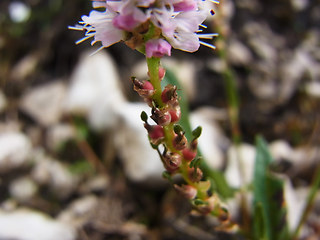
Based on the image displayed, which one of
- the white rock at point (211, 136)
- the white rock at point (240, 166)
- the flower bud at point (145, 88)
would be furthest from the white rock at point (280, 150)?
the flower bud at point (145, 88)

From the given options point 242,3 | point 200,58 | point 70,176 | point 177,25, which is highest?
point 242,3

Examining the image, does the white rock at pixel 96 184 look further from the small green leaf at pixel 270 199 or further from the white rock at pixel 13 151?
the small green leaf at pixel 270 199

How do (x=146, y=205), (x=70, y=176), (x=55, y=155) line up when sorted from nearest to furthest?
(x=146, y=205) < (x=70, y=176) < (x=55, y=155)

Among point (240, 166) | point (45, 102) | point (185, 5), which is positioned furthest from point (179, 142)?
point (45, 102)

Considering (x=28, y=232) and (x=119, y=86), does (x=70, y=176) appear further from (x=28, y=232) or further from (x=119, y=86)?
(x=119, y=86)

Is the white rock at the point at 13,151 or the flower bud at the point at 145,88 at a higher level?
the white rock at the point at 13,151

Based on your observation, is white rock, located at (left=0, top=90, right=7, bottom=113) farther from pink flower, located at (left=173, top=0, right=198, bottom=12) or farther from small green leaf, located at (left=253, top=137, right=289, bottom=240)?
pink flower, located at (left=173, top=0, right=198, bottom=12)

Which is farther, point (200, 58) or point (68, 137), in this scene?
point (200, 58)

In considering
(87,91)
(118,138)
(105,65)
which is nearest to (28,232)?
(118,138)
